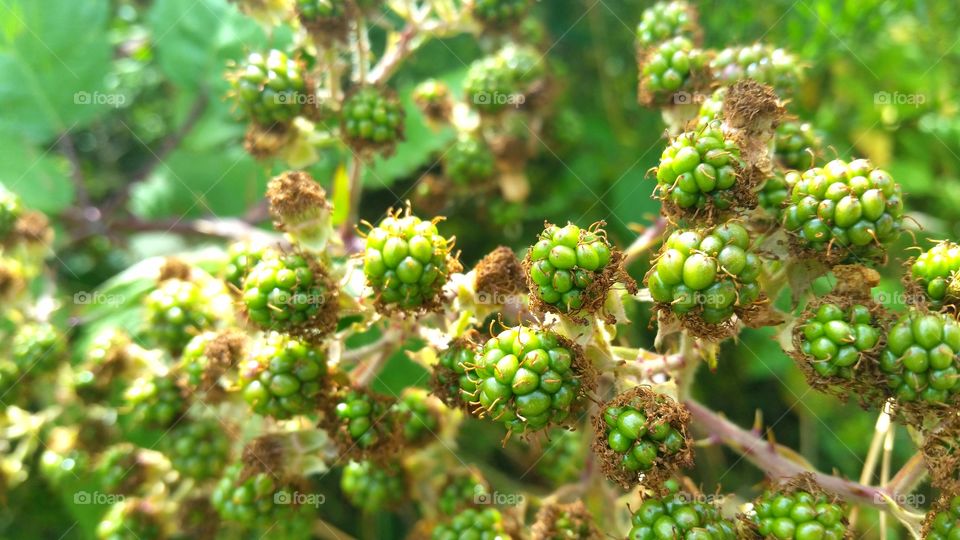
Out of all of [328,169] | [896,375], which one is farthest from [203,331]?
[896,375]

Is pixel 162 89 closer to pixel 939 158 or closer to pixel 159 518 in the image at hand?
pixel 159 518

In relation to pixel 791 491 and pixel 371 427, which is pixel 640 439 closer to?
pixel 791 491

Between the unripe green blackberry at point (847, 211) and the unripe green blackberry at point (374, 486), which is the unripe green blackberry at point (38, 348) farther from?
the unripe green blackberry at point (847, 211)

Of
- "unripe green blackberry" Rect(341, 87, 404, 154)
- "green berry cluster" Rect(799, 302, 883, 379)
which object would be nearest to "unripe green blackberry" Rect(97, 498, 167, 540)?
"unripe green blackberry" Rect(341, 87, 404, 154)

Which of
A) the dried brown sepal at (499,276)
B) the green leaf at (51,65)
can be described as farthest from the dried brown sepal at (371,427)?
the green leaf at (51,65)

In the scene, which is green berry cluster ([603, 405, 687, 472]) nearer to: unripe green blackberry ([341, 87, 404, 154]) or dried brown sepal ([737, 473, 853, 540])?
dried brown sepal ([737, 473, 853, 540])

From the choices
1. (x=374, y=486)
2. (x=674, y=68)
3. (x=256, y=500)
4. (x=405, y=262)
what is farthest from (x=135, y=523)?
(x=674, y=68)

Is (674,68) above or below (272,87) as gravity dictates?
above
